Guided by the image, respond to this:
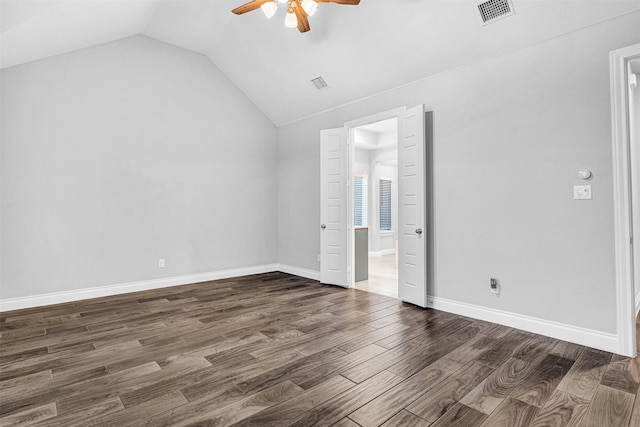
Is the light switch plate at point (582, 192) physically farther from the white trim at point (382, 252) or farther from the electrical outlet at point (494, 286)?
the white trim at point (382, 252)

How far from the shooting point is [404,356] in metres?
2.57

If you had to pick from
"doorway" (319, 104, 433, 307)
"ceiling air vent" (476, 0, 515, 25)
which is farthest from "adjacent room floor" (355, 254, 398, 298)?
"ceiling air vent" (476, 0, 515, 25)

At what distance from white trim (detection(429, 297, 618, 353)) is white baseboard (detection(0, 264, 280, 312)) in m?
3.30

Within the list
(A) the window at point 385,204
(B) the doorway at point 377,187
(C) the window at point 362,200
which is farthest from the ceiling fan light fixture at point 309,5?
(A) the window at point 385,204

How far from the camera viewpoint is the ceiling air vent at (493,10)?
2.96 metres

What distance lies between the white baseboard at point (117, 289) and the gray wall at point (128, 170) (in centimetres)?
8

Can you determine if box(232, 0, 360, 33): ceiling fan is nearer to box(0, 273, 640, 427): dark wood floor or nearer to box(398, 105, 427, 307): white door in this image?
box(398, 105, 427, 307): white door

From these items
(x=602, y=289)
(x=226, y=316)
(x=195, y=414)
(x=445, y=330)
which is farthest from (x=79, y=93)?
(x=602, y=289)

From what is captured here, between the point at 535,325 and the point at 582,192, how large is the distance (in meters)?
1.26

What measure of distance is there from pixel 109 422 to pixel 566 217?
3.65 m

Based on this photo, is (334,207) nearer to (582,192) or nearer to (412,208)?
(412,208)

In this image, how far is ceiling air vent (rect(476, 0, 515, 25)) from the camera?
2959mm

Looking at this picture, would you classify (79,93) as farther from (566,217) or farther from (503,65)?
(566,217)

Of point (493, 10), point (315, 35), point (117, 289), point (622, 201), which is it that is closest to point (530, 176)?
point (622, 201)
